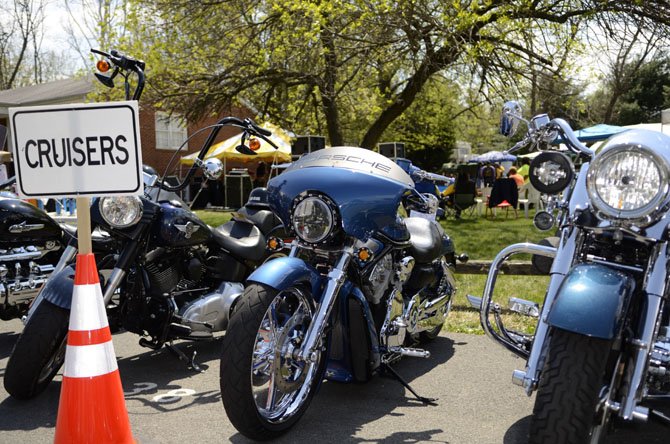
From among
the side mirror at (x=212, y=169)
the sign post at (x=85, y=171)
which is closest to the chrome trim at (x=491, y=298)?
the sign post at (x=85, y=171)

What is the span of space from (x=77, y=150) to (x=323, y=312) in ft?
4.51

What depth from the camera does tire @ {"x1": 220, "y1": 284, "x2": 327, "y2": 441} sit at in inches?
118

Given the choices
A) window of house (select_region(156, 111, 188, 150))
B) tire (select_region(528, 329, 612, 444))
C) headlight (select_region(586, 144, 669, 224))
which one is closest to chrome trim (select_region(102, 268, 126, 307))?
tire (select_region(528, 329, 612, 444))

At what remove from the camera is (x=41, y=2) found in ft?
112

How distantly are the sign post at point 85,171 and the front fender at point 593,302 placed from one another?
1.85m

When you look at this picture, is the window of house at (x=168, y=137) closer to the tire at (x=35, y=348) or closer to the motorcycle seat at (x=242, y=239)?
the motorcycle seat at (x=242, y=239)

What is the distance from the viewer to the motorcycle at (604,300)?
7.49ft

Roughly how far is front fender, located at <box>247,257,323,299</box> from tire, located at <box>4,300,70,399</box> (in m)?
1.23

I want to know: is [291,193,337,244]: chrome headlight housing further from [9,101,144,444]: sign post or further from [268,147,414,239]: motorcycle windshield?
[9,101,144,444]: sign post

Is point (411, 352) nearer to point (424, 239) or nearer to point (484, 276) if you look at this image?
point (424, 239)

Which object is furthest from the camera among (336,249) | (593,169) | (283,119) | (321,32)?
(283,119)

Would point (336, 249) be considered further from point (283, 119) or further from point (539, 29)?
point (283, 119)

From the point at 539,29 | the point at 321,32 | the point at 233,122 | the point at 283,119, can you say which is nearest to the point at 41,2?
the point at 283,119

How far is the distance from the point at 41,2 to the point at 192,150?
1465cm
